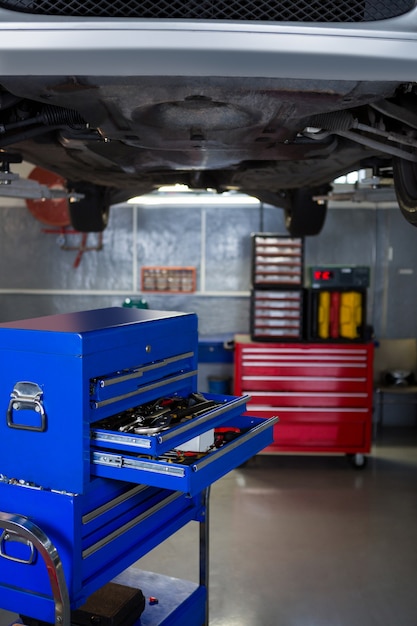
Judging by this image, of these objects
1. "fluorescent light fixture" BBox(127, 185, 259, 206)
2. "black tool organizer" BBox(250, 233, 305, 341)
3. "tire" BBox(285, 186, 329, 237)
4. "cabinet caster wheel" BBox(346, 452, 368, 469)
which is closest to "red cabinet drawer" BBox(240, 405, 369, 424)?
"cabinet caster wheel" BBox(346, 452, 368, 469)

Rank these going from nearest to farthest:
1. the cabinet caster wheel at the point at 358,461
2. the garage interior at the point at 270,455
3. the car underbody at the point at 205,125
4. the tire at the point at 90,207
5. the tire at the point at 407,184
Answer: the car underbody at the point at 205,125 → the tire at the point at 407,184 → the garage interior at the point at 270,455 → the tire at the point at 90,207 → the cabinet caster wheel at the point at 358,461

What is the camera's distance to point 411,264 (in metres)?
6.31

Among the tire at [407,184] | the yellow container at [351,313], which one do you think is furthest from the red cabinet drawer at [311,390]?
the tire at [407,184]

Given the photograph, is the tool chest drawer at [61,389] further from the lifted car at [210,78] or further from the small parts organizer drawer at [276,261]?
the small parts organizer drawer at [276,261]

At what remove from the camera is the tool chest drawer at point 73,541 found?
5.45 ft

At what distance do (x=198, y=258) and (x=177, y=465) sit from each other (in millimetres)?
5152

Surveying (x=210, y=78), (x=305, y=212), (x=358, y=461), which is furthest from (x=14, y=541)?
(x=358, y=461)

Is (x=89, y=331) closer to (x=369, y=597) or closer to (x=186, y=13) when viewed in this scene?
(x=186, y=13)

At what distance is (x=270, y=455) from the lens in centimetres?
523

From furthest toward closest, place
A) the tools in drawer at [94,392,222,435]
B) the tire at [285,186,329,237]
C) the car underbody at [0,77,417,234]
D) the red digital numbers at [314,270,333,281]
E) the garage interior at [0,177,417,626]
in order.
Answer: the red digital numbers at [314,270,333,281] < the tire at [285,186,329,237] < the garage interior at [0,177,417,626] < the tools in drawer at [94,392,222,435] < the car underbody at [0,77,417,234]

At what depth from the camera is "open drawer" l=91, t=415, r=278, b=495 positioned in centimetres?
154

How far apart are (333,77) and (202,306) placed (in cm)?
531

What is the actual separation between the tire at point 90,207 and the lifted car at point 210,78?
1.20m

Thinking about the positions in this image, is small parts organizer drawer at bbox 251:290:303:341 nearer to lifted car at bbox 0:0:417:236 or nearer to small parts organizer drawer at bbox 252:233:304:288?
small parts organizer drawer at bbox 252:233:304:288
